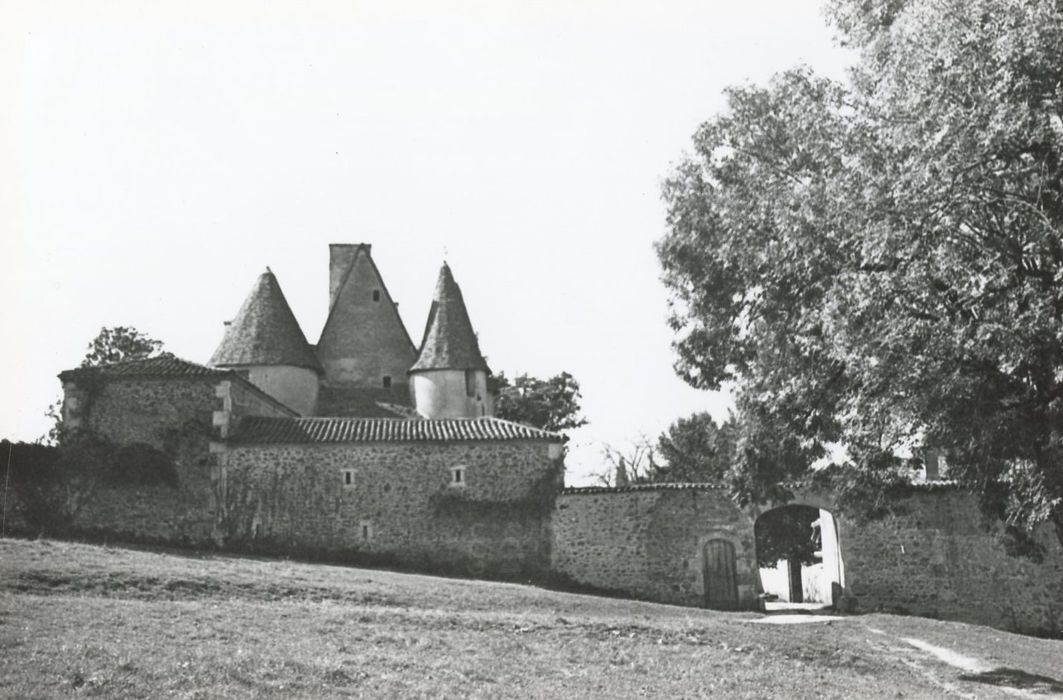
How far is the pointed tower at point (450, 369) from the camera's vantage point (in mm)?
36281

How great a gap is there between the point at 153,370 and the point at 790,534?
28331mm

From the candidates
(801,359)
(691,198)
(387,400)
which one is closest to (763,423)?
(801,359)

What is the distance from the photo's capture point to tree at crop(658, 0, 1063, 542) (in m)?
11.5

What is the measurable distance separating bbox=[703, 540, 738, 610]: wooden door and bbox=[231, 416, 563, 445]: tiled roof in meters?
5.18

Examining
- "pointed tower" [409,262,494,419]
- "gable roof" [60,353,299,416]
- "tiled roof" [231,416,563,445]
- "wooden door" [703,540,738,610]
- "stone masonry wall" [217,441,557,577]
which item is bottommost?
"wooden door" [703,540,738,610]

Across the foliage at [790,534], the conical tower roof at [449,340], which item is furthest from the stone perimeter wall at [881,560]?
the foliage at [790,534]

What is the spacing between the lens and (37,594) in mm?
14516

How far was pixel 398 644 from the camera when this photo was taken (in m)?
12.9

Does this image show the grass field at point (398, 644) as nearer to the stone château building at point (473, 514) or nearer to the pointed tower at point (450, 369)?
the stone château building at point (473, 514)

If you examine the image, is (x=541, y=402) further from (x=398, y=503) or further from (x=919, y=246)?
(x=919, y=246)

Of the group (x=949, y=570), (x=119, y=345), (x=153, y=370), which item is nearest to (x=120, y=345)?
(x=119, y=345)

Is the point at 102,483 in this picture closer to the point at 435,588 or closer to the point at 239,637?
the point at 435,588

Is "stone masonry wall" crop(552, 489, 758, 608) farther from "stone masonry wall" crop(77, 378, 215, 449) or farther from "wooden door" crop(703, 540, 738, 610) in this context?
"stone masonry wall" crop(77, 378, 215, 449)

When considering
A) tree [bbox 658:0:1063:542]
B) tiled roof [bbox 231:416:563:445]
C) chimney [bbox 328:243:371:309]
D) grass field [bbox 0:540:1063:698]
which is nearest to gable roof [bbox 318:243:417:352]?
chimney [bbox 328:243:371:309]
